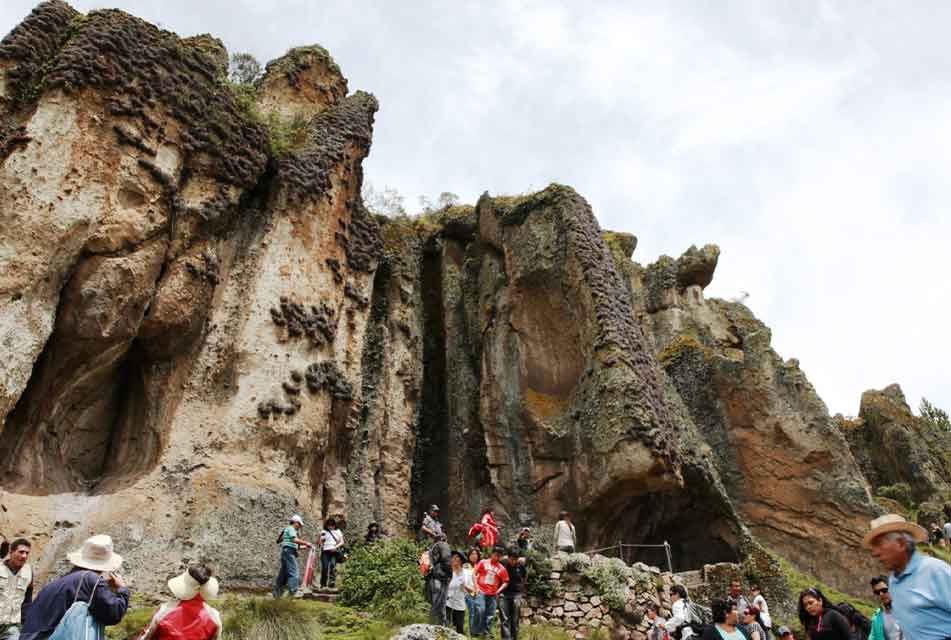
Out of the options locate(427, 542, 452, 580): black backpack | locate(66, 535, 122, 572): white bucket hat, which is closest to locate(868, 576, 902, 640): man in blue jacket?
locate(66, 535, 122, 572): white bucket hat

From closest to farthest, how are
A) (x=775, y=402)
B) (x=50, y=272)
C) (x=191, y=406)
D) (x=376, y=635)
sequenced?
(x=376, y=635)
(x=50, y=272)
(x=191, y=406)
(x=775, y=402)

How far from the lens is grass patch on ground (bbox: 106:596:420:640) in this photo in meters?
9.39

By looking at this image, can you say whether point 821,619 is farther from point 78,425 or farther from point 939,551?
point 939,551

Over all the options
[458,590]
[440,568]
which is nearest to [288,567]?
[440,568]

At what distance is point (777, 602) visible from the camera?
64.7ft

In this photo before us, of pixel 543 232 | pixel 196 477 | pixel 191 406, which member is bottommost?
pixel 196 477

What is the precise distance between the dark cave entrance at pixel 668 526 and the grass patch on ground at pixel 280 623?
8.37 metres

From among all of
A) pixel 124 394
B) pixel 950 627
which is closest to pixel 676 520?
pixel 124 394

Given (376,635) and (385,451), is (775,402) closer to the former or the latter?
(385,451)

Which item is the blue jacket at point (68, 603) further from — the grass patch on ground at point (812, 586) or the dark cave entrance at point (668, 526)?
the grass patch on ground at point (812, 586)

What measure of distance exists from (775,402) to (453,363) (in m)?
11.4

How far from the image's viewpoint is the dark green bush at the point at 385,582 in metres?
11.9

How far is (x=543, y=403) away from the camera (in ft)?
68.7

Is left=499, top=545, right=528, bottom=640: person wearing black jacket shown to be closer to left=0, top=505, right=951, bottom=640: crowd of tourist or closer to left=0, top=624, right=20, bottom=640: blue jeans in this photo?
left=0, top=505, right=951, bottom=640: crowd of tourist
